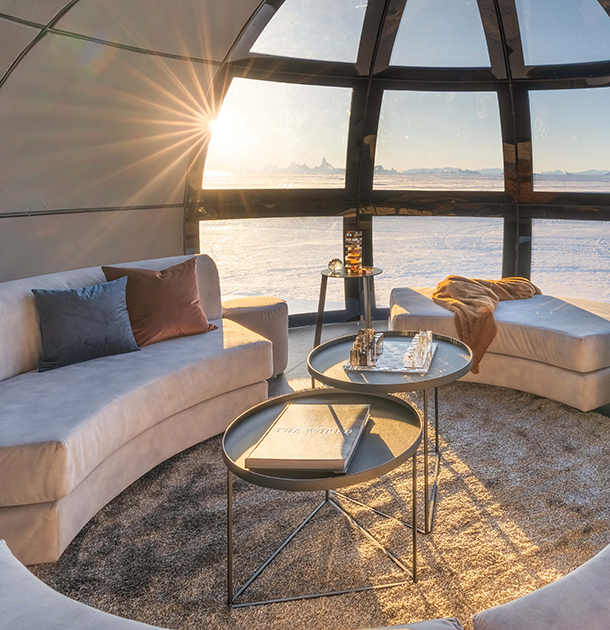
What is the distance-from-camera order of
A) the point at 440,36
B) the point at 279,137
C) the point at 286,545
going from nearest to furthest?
the point at 286,545
the point at 279,137
the point at 440,36

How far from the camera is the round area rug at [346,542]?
1.70 meters

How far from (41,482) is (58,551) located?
26 cm

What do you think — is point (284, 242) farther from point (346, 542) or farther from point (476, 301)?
point (346, 542)

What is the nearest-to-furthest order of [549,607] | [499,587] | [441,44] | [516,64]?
[549,607] → [499,587] → [516,64] → [441,44]

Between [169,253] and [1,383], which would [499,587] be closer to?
[1,383]

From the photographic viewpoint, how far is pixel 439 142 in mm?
6457

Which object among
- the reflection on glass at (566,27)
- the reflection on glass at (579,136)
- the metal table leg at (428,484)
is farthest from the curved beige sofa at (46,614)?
the reflection on glass at (579,136)

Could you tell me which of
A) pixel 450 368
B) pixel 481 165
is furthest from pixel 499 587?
pixel 481 165

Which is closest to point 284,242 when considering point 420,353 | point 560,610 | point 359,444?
point 420,353

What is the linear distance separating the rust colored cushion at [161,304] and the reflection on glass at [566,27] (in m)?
4.64

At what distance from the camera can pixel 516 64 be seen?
4641mm

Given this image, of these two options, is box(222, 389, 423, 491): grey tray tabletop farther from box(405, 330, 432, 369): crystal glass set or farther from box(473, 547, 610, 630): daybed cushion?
box(473, 547, 610, 630): daybed cushion

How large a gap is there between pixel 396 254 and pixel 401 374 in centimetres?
1314

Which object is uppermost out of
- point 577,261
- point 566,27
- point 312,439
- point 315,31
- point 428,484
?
point 566,27
